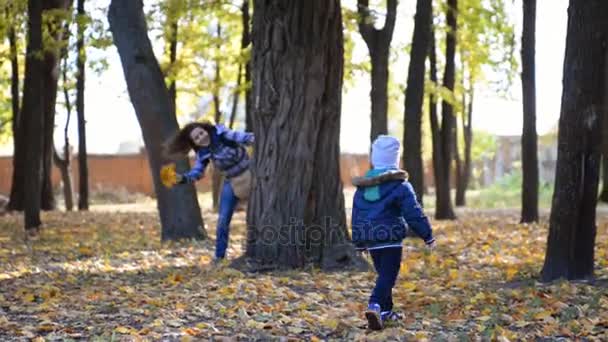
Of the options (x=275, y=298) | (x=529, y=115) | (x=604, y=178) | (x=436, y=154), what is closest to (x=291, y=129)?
(x=275, y=298)

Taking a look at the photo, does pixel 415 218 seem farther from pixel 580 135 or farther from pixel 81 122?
pixel 81 122

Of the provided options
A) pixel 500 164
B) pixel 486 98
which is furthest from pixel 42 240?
pixel 500 164

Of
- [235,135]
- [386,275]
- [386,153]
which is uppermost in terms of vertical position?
[235,135]

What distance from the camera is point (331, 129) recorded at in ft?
31.8

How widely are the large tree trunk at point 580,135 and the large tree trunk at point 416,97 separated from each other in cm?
709

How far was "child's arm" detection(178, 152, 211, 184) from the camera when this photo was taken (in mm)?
9445

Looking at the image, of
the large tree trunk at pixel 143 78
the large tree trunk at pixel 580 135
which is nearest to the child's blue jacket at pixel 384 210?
the large tree trunk at pixel 580 135

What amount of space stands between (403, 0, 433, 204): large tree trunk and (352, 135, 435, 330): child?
27.9ft

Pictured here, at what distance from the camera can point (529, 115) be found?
16.1m

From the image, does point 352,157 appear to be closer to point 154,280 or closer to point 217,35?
point 217,35

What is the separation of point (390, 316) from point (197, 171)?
12.3 feet

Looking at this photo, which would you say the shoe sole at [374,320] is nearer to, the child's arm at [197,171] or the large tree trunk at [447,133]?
the child's arm at [197,171]

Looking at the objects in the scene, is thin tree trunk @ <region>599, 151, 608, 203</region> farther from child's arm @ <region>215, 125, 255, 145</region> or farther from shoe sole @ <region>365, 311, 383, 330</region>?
shoe sole @ <region>365, 311, 383, 330</region>

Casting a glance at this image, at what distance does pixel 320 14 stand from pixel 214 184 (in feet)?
59.4
